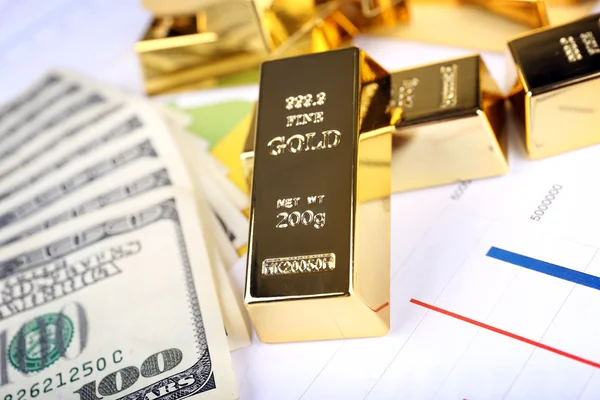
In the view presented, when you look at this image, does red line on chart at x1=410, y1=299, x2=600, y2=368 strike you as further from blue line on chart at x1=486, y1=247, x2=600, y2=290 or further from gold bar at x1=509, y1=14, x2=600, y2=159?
gold bar at x1=509, y1=14, x2=600, y2=159

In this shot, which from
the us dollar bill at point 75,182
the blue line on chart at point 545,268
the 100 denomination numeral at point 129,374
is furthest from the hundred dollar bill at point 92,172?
the blue line on chart at point 545,268

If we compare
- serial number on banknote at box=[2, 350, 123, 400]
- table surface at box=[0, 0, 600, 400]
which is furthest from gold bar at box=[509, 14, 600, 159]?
serial number on banknote at box=[2, 350, 123, 400]

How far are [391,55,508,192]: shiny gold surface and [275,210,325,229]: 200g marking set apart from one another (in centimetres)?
11

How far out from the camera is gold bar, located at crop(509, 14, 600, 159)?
54 centimetres

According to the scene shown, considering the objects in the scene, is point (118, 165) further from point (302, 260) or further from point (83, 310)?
point (302, 260)

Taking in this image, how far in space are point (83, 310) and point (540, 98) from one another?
1.32ft

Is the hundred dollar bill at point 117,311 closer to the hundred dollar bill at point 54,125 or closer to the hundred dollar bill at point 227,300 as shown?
the hundred dollar bill at point 227,300

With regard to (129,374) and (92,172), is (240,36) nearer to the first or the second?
(92,172)

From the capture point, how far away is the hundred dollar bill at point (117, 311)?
53 cm

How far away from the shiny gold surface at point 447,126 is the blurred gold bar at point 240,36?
0.56 feet

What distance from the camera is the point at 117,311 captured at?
0.58m

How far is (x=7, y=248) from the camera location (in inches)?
26.2

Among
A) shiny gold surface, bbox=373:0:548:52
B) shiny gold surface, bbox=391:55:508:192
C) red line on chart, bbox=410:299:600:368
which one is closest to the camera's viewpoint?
red line on chart, bbox=410:299:600:368

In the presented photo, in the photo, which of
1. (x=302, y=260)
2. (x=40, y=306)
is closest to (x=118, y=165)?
(x=40, y=306)
